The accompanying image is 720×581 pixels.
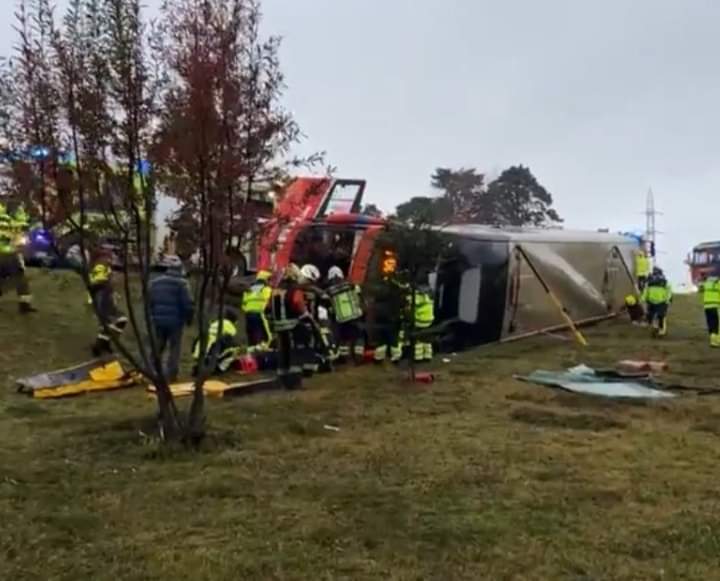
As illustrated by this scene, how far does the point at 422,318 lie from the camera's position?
14.6 m

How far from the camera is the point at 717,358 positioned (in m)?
16.0

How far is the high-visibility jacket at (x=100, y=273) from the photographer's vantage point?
8.38 m

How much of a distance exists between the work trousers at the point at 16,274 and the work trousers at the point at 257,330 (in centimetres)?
384

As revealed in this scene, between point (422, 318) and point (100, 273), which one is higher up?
point (100, 273)

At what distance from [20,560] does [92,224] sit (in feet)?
10.4

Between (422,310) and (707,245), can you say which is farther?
(707,245)

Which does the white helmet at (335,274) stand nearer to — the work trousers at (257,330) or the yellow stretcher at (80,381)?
the work trousers at (257,330)

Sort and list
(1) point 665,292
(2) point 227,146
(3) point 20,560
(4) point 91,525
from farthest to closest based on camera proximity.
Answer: (1) point 665,292 < (2) point 227,146 < (4) point 91,525 < (3) point 20,560

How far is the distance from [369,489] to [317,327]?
6.95m

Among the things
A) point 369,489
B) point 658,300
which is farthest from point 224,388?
point 658,300

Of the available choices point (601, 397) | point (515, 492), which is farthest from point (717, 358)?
point (515, 492)

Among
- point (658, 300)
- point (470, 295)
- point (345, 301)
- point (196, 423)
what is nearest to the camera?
point (196, 423)

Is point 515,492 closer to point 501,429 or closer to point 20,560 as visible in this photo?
point 501,429

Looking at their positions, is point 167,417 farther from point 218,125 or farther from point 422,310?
point 422,310
